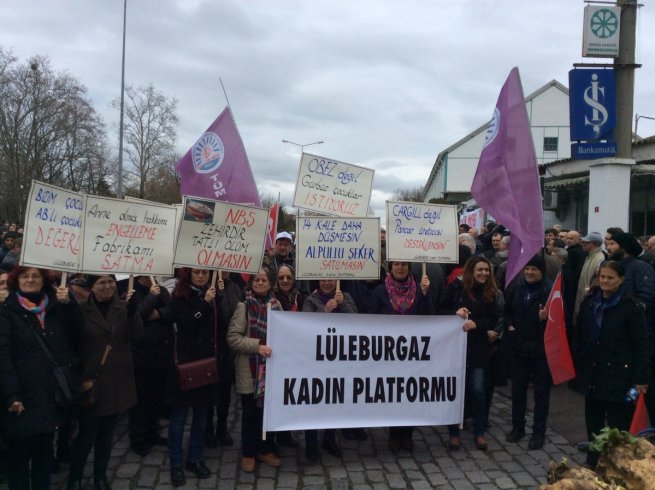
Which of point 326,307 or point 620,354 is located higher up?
point 326,307

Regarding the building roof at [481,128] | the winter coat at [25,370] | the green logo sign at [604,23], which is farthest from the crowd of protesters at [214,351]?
the building roof at [481,128]

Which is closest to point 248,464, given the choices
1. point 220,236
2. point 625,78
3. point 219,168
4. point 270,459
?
point 270,459

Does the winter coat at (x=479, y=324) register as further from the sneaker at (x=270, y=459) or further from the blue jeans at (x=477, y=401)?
the sneaker at (x=270, y=459)

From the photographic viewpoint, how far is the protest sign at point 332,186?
6.67 m

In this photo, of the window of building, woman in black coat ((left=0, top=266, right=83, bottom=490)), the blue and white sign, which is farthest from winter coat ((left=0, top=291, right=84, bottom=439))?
the window of building

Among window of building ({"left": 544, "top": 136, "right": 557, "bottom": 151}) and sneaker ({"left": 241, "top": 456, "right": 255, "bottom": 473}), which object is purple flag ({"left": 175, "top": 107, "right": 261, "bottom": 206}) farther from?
window of building ({"left": 544, "top": 136, "right": 557, "bottom": 151})

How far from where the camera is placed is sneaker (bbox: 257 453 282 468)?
5274 mm

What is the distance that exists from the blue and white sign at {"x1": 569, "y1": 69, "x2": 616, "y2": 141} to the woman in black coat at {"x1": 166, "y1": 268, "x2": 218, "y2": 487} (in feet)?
27.7

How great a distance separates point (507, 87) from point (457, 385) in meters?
2.98

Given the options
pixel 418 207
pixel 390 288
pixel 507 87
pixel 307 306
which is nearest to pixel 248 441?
pixel 307 306

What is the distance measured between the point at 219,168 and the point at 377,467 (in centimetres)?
428

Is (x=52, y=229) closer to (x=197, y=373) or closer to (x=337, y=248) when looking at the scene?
(x=197, y=373)

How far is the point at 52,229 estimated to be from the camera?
4.61m

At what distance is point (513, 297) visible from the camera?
19.9 feet
